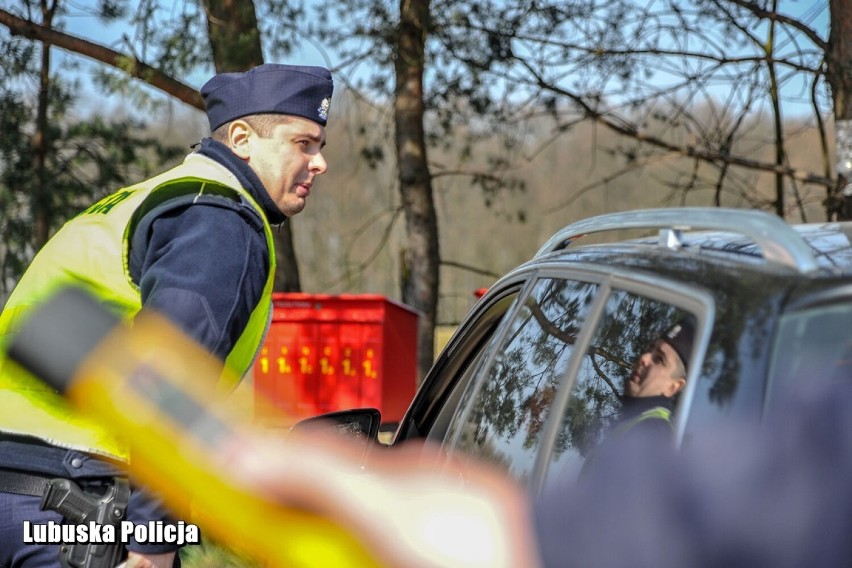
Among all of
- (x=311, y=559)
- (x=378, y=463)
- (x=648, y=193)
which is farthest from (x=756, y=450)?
(x=648, y=193)

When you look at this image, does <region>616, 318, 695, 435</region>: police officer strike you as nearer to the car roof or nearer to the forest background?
the car roof

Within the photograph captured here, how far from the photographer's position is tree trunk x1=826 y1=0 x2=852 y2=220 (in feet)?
25.0

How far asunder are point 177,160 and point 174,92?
2097 millimetres

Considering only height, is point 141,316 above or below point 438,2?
below

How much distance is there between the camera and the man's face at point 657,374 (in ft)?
6.13

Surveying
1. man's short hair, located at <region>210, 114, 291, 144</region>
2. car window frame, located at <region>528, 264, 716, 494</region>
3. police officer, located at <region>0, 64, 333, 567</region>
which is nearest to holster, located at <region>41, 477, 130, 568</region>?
police officer, located at <region>0, 64, 333, 567</region>

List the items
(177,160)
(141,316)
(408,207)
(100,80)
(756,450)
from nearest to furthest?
(756,450)
(141,316)
(100,80)
(408,207)
(177,160)

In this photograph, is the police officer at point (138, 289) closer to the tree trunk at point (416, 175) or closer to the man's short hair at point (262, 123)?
the man's short hair at point (262, 123)

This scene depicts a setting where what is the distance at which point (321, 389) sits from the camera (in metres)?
10.2

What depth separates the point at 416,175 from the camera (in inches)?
416

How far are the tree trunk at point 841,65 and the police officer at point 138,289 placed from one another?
227 inches

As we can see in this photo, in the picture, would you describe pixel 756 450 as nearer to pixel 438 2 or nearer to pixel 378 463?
pixel 378 463

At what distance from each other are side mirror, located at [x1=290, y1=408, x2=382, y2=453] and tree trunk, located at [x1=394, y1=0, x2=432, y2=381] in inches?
288

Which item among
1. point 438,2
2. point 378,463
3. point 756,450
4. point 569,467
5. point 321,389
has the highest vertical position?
point 438,2
